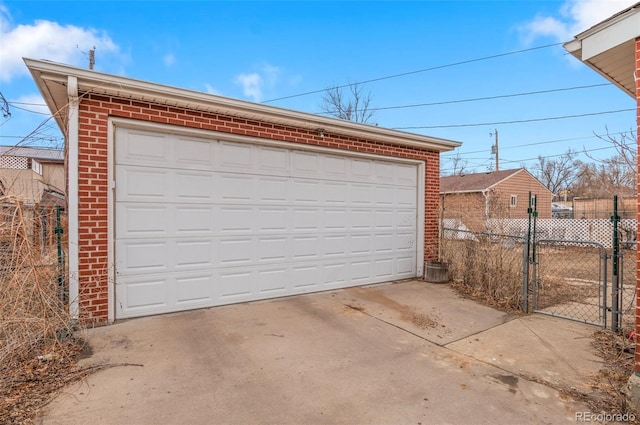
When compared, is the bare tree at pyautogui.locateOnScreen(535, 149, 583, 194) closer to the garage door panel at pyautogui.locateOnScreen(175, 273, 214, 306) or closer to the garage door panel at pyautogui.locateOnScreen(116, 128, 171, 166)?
the garage door panel at pyautogui.locateOnScreen(175, 273, 214, 306)

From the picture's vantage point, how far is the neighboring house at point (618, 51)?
2.60 metres

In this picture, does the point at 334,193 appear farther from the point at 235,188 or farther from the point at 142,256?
the point at 142,256

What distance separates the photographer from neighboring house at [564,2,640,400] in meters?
2.60

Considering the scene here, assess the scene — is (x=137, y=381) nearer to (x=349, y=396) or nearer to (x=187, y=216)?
(x=349, y=396)

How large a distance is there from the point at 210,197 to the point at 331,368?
306 cm

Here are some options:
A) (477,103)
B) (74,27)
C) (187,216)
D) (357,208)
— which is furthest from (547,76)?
(74,27)

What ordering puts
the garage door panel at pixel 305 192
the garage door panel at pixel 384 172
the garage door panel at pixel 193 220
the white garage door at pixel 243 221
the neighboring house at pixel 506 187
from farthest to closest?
the neighboring house at pixel 506 187 < the garage door panel at pixel 384 172 < the garage door panel at pixel 305 192 < the garage door panel at pixel 193 220 < the white garage door at pixel 243 221

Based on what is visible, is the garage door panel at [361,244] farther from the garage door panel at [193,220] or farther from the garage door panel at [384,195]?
the garage door panel at [193,220]

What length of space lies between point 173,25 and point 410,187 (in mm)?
8897

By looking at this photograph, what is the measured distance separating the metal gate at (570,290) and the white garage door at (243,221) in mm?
2555

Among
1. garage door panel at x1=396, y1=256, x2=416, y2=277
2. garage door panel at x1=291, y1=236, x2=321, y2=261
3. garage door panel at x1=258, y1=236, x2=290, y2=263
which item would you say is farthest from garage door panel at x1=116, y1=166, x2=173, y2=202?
garage door panel at x1=396, y1=256, x2=416, y2=277

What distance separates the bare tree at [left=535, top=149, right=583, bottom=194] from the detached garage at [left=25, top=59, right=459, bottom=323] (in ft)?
115

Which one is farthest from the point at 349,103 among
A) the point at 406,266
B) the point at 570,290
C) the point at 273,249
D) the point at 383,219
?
the point at 273,249

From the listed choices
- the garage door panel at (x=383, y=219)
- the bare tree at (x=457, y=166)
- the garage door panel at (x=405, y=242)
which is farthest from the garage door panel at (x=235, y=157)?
the bare tree at (x=457, y=166)
